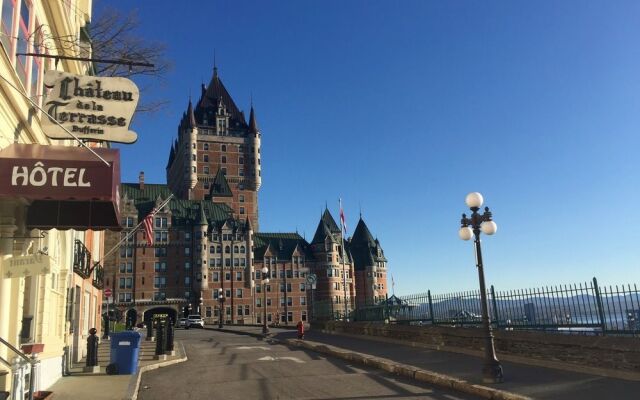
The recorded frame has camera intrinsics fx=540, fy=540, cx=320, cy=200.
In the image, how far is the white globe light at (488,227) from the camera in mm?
12914

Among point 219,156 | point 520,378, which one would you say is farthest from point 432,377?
point 219,156

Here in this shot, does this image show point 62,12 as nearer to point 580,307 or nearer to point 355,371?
point 355,371

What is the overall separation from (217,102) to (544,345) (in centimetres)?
12880

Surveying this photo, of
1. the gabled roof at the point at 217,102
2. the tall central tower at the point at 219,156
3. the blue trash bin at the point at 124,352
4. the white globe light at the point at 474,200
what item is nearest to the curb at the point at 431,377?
the white globe light at the point at 474,200

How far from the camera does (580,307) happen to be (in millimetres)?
12945

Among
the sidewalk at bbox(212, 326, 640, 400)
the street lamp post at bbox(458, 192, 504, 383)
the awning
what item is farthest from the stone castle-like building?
the awning

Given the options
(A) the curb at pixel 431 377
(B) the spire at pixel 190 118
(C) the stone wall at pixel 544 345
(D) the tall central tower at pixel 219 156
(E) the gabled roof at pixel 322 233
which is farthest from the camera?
(B) the spire at pixel 190 118

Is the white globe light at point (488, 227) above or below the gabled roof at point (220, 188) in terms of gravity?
below

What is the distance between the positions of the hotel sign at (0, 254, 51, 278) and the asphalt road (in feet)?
13.7

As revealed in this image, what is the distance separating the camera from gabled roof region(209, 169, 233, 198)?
12050 cm

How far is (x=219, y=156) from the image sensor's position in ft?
420

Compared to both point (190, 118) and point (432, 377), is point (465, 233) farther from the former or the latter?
point (190, 118)

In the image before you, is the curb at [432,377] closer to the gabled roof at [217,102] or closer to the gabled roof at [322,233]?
the gabled roof at [322,233]

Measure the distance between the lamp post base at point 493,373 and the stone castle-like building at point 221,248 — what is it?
75.5 m
